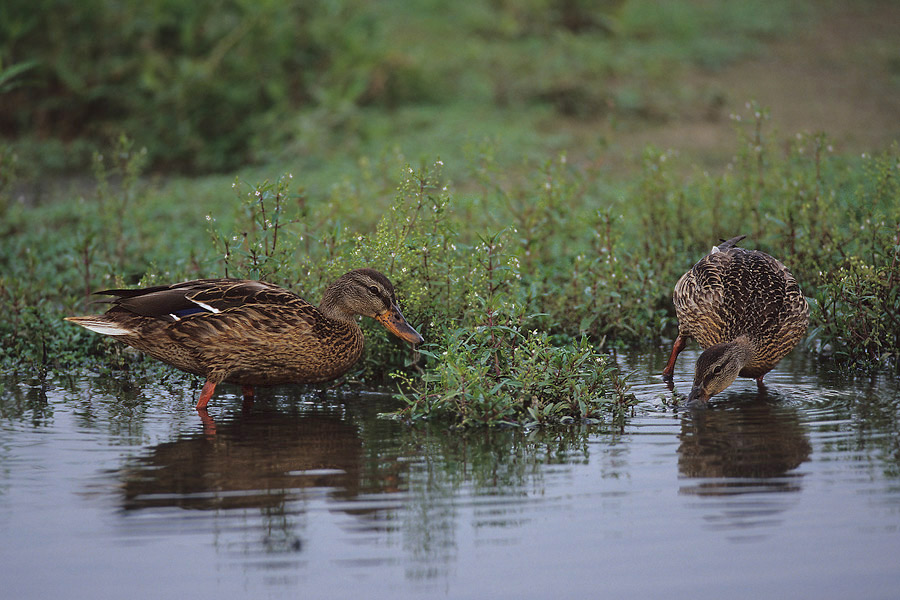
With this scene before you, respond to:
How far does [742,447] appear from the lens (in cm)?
577

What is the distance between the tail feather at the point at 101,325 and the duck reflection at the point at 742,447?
131 inches

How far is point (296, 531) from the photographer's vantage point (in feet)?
15.4

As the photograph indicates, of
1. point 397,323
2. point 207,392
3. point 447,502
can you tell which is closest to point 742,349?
point 397,323

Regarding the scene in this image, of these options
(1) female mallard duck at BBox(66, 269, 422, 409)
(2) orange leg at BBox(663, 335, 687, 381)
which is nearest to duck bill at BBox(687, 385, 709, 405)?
(2) orange leg at BBox(663, 335, 687, 381)

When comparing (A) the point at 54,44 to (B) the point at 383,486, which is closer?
(B) the point at 383,486

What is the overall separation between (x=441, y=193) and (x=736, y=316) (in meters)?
2.17

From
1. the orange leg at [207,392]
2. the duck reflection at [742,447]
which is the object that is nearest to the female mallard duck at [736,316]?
the duck reflection at [742,447]

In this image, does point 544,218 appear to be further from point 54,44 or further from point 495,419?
point 54,44

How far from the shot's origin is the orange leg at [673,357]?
23.9 ft

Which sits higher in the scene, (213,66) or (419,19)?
(419,19)

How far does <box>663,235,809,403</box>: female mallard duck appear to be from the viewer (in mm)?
6613

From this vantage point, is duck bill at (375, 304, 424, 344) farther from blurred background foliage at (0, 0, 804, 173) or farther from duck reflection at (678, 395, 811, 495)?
blurred background foliage at (0, 0, 804, 173)

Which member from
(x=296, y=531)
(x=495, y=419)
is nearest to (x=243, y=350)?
(x=495, y=419)

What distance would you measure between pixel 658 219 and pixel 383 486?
4890mm
